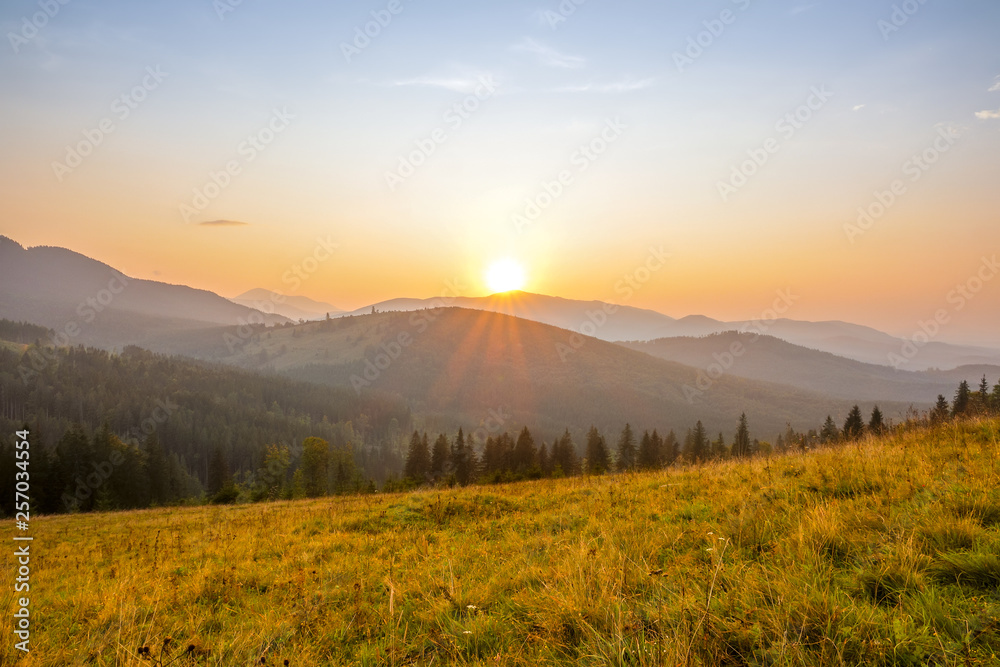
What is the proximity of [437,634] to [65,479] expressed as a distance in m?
67.8

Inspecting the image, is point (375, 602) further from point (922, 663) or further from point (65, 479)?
point (65, 479)

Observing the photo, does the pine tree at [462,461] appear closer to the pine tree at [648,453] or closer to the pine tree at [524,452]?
the pine tree at [524,452]

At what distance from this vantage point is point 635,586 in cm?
426

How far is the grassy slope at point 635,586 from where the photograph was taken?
9.99 ft

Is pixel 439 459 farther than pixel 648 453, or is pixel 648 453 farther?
pixel 439 459

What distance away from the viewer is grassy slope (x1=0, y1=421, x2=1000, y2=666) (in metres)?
3.04

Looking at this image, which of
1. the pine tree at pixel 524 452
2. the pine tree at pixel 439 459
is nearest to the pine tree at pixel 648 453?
the pine tree at pixel 524 452

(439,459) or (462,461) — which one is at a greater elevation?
(462,461)

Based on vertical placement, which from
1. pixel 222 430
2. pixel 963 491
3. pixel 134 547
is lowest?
pixel 222 430

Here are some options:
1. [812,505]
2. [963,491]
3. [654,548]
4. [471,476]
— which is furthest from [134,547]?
[471,476]

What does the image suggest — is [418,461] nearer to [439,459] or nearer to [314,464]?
[439,459]

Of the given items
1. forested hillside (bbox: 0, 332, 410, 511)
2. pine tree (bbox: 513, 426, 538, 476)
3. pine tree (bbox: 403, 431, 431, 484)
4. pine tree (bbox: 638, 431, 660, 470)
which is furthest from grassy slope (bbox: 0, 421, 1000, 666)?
forested hillside (bbox: 0, 332, 410, 511)

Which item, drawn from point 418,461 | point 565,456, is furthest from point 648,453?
point 418,461

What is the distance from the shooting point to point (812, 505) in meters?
5.91
